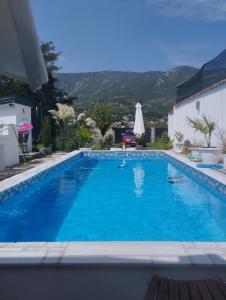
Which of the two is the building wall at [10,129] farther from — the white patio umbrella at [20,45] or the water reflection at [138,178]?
the white patio umbrella at [20,45]

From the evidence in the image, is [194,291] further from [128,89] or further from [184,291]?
[128,89]

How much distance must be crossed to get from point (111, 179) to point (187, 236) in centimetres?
506

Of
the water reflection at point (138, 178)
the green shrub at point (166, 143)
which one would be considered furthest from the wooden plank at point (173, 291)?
the green shrub at point (166, 143)

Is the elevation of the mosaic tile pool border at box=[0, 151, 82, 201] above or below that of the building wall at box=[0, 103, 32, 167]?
below

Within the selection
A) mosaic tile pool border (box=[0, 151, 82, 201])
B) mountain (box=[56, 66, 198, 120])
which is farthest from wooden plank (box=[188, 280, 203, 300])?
mountain (box=[56, 66, 198, 120])

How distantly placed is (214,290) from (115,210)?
420 centimetres

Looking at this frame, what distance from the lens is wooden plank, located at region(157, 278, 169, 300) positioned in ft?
5.56

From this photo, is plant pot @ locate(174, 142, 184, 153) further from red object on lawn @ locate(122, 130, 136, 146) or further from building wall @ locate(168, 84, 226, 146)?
red object on lawn @ locate(122, 130, 136, 146)

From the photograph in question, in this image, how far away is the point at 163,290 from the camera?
5.82 ft

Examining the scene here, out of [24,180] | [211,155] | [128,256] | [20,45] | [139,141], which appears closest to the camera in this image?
[20,45]

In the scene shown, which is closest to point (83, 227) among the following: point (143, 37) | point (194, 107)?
point (194, 107)

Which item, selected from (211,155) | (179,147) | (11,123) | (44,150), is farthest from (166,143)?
(11,123)

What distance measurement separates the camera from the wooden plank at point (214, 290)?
1.66 m

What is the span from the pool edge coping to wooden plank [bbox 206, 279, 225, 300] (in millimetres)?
553
